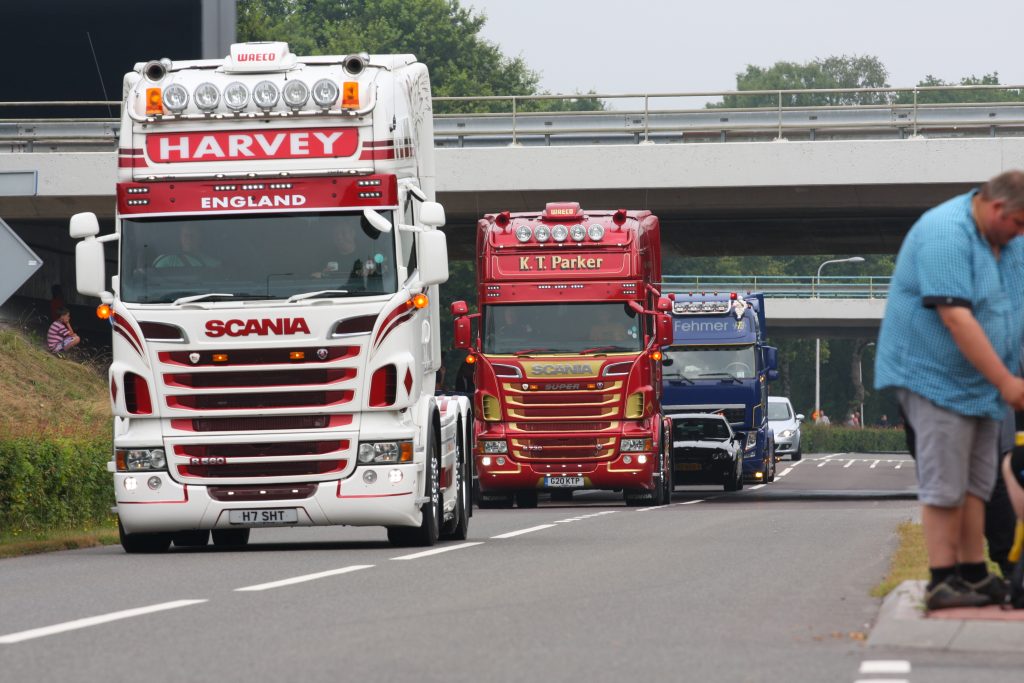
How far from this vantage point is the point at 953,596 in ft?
29.0

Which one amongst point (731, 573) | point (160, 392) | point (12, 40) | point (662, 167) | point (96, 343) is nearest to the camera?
point (731, 573)

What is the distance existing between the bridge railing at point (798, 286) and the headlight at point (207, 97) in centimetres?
6301

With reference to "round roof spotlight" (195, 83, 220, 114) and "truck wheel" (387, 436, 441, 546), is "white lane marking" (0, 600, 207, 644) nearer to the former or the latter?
"truck wheel" (387, 436, 441, 546)

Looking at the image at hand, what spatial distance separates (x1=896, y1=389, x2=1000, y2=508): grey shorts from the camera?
28.6 ft

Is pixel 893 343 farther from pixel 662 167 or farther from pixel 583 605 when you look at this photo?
pixel 662 167

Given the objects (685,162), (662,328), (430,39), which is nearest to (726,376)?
(685,162)

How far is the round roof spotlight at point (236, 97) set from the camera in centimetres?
1608

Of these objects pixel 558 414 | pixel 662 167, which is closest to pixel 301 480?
pixel 558 414

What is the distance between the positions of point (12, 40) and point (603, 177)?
1979cm

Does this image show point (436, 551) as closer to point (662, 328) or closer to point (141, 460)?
point (141, 460)

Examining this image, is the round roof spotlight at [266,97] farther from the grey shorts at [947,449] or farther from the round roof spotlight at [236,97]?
the grey shorts at [947,449]

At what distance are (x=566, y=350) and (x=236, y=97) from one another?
11.6 metres

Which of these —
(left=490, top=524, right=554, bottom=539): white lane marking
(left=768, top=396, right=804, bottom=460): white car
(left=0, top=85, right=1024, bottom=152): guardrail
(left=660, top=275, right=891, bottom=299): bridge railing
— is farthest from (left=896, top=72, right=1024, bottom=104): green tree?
(left=490, top=524, right=554, bottom=539): white lane marking

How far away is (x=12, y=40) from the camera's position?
4931 centimetres
